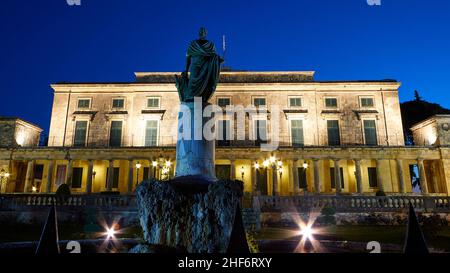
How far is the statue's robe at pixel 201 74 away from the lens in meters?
9.44

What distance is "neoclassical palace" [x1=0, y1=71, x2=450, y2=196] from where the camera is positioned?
32031mm

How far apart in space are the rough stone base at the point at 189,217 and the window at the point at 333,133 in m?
29.7

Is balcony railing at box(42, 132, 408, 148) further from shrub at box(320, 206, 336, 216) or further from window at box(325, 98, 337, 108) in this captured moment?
shrub at box(320, 206, 336, 216)

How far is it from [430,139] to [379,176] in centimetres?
690

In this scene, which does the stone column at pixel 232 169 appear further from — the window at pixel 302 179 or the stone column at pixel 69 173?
the stone column at pixel 69 173

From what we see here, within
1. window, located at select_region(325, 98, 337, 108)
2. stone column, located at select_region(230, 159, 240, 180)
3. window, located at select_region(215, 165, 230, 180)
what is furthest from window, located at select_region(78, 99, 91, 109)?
window, located at select_region(325, 98, 337, 108)

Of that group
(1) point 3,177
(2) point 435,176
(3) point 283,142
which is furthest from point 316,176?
(1) point 3,177

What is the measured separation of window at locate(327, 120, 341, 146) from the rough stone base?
1169 inches

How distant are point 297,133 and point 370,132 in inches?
300

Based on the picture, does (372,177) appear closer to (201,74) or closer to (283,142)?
(283,142)

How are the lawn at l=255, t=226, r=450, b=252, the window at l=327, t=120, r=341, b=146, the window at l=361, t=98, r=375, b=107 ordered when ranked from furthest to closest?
the window at l=361, t=98, r=375, b=107 < the window at l=327, t=120, r=341, b=146 < the lawn at l=255, t=226, r=450, b=252

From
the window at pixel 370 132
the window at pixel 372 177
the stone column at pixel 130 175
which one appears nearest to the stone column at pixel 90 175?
the stone column at pixel 130 175

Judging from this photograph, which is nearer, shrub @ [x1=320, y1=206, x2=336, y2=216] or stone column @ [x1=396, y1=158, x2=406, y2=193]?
shrub @ [x1=320, y1=206, x2=336, y2=216]
